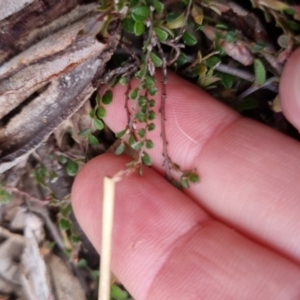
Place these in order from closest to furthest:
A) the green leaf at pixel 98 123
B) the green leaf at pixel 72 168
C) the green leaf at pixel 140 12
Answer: the green leaf at pixel 140 12 < the green leaf at pixel 98 123 < the green leaf at pixel 72 168

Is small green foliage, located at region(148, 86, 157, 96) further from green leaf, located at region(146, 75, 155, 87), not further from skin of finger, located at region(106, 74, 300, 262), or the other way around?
skin of finger, located at region(106, 74, 300, 262)

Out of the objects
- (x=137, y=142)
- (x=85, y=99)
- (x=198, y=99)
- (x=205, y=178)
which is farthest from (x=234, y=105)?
(x=85, y=99)

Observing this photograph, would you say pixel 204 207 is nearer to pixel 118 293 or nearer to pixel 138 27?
pixel 118 293

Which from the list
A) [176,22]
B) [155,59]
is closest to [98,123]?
[155,59]

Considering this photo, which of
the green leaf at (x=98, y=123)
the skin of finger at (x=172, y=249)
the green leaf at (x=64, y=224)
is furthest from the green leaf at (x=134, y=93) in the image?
the green leaf at (x=64, y=224)

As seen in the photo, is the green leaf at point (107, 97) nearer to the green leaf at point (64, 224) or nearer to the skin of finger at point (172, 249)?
the skin of finger at point (172, 249)

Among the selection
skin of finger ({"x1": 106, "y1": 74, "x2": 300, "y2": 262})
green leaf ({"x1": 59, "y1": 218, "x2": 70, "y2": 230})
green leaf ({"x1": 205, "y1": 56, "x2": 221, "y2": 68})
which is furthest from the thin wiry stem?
green leaf ({"x1": 59, "y1": 218, "x2": 70, "y2": 230})

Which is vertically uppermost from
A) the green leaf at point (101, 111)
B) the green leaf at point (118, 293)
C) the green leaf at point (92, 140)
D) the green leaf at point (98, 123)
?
the green leaf at point (101, 111)
